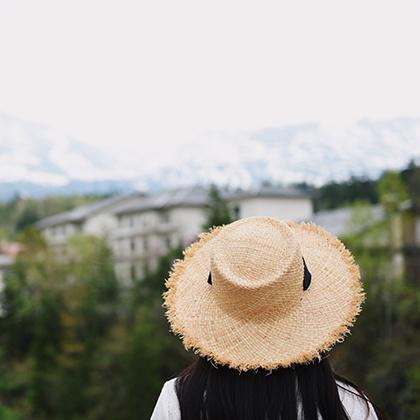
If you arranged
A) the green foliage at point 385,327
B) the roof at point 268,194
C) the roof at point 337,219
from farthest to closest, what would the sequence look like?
the roof at point 268,194
the roof at point 337,219
the green foliage at point 385,327

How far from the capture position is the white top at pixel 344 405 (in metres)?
1.20

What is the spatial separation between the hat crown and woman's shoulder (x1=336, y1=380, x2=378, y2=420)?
0.60 ft

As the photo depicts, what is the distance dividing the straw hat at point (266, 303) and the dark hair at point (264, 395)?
40mm

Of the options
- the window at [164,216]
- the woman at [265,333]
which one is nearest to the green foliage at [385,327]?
the woman at [265,333]

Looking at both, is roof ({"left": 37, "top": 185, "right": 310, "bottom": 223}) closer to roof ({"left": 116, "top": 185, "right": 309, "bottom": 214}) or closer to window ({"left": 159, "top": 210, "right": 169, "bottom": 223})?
roof ({"left": 116, "top": 185, "right": 309, "bottom": 214})

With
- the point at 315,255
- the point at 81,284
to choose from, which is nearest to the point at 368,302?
the point at 81,284

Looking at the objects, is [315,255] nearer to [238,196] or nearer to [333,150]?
[238,196]

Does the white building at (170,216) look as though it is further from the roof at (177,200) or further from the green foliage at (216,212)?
the green foliage at (216,212)

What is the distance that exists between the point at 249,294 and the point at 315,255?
0.58 feet

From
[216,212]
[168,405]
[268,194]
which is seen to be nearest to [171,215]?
[268,194]

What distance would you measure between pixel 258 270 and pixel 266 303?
0.06 meters

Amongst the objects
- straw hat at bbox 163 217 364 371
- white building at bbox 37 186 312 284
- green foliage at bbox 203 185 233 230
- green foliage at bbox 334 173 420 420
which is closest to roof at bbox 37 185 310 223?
white building at bbox 37 186 312 284

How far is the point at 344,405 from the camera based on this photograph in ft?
3.92

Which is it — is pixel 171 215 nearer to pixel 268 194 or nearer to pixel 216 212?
pixel 268 194
